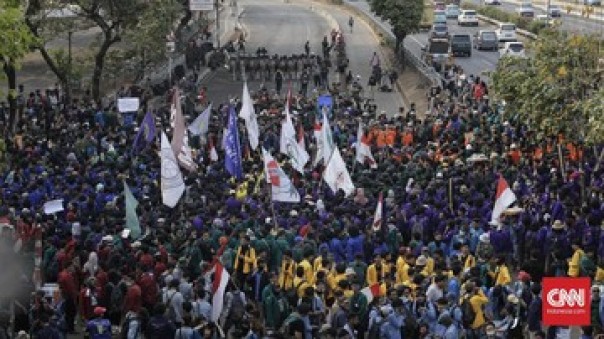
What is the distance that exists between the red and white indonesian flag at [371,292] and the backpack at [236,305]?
1.71m

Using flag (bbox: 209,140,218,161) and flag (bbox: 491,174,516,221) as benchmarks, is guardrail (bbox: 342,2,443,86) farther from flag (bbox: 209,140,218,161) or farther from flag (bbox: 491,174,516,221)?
flag (bbox: 491,174,516,221)

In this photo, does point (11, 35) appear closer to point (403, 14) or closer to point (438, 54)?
point (438, 54)

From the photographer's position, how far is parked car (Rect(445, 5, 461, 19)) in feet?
267

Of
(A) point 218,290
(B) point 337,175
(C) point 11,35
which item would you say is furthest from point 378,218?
(C) point 11,35

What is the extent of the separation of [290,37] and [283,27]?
6.97 metres

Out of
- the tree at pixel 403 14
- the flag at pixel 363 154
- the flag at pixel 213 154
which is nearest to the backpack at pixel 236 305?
the flag at pixel 363 154

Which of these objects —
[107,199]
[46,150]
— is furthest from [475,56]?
[107,199]

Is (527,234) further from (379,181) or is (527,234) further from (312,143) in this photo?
(312,143)

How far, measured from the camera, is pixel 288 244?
1892 centimetres

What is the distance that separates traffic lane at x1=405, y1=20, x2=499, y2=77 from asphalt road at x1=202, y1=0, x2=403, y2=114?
2310mm

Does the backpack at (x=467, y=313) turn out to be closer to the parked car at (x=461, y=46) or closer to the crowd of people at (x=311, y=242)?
the crowd of people at (x=311, y=242)

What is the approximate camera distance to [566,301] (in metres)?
14.5

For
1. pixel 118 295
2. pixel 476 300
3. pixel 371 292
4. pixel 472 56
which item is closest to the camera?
pixel 476 300

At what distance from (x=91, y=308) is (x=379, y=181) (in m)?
8.41
